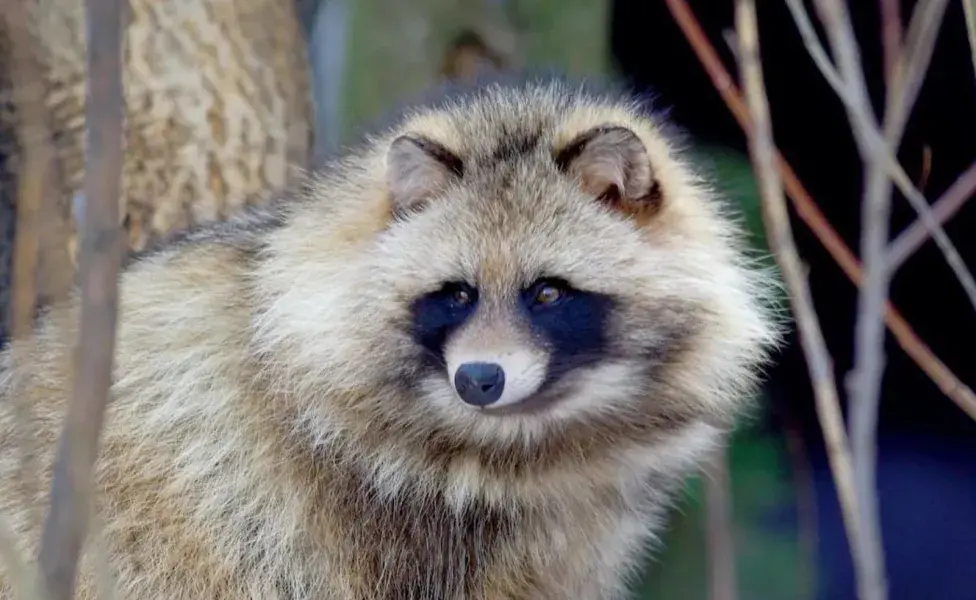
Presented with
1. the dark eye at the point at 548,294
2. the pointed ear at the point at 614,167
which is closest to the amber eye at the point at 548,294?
the dark eye at the point at 548,294

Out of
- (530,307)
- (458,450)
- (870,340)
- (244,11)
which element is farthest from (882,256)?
(244,11)

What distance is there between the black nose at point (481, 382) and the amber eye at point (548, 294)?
9.4 inches

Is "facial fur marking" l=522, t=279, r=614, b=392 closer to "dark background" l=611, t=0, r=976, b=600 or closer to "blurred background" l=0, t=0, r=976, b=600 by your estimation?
"blurred background" l=0, t=0, r=976, b=600

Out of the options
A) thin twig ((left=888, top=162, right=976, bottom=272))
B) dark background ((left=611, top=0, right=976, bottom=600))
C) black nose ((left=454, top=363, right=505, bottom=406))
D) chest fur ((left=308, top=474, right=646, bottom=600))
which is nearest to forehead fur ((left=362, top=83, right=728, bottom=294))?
black nose ((left=454, top=363, right=505, bottom=406))

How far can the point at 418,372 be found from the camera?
10.4 ft

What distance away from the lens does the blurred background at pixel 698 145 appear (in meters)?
4.38

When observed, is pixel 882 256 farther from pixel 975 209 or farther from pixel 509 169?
pixel 975 209

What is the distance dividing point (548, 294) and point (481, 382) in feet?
1.01

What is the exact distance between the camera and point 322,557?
331 centimetres

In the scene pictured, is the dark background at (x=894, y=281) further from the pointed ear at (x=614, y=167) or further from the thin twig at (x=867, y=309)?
the thin twig at (x=867, y=309)

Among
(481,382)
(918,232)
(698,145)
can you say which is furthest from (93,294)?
(698,145)

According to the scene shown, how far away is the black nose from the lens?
284 cm

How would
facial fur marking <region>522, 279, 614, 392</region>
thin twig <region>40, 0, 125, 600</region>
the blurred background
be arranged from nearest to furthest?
thin twig <region>40, 0, 125, 600</region>, facial fur marking <region>522, 279, 614, 392</region>, the blurred background

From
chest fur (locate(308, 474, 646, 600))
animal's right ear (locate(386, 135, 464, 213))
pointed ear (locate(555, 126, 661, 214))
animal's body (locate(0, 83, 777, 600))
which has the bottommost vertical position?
chest fur (locate(308, 474, 646, 600))
